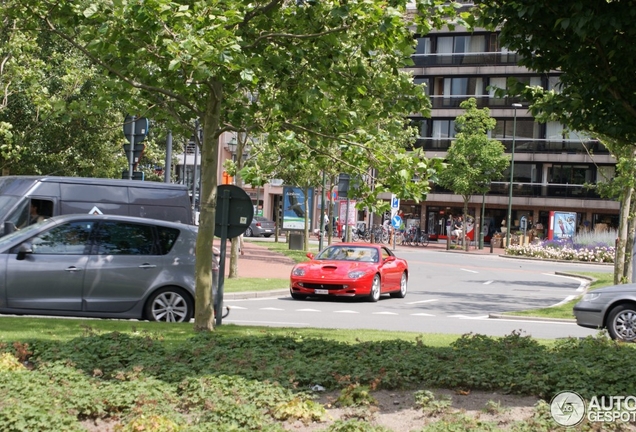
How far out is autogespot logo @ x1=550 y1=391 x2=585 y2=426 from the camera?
5.87 m

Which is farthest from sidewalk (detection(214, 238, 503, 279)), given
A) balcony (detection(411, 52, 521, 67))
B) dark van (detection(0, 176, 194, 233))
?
balcony (detection(411, 52, 521, 67))

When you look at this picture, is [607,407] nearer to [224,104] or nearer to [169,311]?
[224,104]

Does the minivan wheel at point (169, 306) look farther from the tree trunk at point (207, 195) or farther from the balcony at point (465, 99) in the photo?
the balcony at point (465, 99)

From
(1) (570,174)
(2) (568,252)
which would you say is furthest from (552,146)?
(2) (568,252)

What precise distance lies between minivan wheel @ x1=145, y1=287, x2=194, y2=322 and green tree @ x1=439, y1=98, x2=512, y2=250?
1847 inches

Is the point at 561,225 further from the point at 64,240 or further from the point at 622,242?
the point at 64,240

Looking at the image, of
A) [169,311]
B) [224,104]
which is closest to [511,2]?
[224,104]

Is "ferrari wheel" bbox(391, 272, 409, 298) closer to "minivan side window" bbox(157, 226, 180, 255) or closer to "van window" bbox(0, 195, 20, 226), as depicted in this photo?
"van window" bbox(0, 195, 20, 226)

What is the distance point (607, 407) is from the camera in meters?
6.22

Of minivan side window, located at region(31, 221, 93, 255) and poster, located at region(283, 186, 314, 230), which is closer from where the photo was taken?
minivan side window, located at region(31, 221, 93, 255)

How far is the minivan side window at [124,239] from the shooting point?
511 inches

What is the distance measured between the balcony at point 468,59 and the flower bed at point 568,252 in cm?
2116

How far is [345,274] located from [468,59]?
53254mm

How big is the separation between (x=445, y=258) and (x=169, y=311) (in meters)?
35.8
